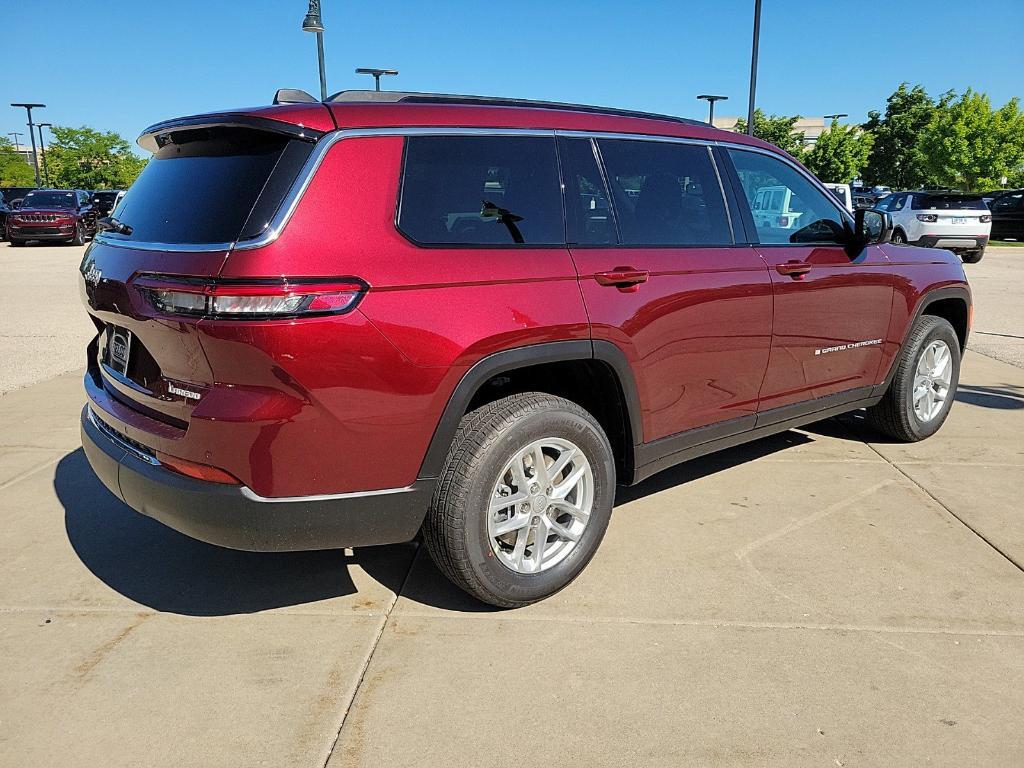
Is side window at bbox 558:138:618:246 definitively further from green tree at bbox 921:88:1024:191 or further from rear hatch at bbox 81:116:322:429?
green tree at bbox 921:88:1024:191

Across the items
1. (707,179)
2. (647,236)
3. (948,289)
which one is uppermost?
(707,179)

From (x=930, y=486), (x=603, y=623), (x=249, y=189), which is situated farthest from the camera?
(x=930, y=486)

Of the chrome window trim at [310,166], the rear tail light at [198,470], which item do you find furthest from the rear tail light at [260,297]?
the rear tail light at [198,470]

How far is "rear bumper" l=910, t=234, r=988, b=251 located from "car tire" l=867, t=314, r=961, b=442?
15525 millimetres

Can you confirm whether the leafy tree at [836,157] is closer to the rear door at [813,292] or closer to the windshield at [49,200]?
the windshield at [49,200]

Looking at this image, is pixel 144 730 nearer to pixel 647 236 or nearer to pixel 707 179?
pixel 647 236

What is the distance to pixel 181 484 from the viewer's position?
273cm

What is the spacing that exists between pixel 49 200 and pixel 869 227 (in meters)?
26.0

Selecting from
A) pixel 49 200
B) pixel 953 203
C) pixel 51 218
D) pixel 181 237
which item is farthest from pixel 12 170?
pixel 181 237

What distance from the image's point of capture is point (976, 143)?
37.1 m

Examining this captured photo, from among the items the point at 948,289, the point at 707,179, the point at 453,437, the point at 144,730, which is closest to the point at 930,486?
the point at 948,289

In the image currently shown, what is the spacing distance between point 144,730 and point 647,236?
→ 2.52 meters

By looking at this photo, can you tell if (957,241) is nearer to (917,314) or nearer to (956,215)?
(956,215)

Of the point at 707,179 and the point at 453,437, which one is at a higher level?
the point at 707,179
